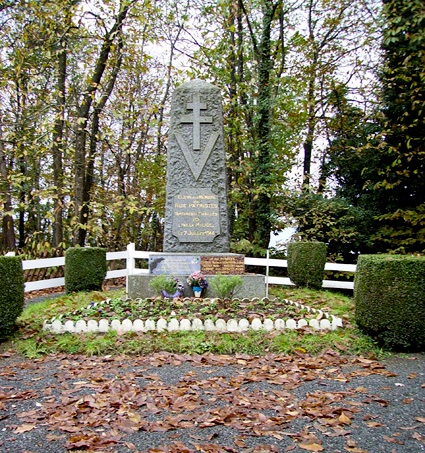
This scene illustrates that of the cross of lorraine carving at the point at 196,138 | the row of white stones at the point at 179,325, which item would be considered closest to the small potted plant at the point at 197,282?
the row of white stones at the point at 179,325

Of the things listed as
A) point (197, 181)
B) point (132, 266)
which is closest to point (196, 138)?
point (197, 181)

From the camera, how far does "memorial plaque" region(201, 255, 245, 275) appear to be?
23.7 ft

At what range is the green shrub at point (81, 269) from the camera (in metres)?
9.09

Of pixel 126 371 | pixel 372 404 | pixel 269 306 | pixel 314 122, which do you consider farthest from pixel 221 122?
pixel 314 122

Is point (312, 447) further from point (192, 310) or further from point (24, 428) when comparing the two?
point (192, 310)

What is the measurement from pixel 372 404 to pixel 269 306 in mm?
3031

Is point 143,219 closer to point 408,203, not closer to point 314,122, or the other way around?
point 314,122

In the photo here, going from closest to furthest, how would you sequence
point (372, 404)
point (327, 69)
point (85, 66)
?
point (372, 404)
point (85, 66)
point (327, 69)

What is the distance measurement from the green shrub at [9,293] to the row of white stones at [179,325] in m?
0.42

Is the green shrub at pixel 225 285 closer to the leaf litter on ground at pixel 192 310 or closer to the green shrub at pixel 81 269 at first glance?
the leaf litter on ground at pixel 192 310

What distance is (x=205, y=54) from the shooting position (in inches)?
509

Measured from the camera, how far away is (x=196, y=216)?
7.91m

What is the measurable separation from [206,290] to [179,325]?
5.51 feet

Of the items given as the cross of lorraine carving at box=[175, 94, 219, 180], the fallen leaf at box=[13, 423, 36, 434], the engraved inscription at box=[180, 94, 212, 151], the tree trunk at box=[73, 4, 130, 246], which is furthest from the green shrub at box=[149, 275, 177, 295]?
the tree trunk at box=[73, 4, 130, 246]
